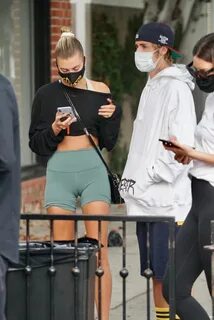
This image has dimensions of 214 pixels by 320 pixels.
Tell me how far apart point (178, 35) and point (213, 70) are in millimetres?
8448

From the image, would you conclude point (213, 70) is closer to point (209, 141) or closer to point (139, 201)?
point (209, 141)

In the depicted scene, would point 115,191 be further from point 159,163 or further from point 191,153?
point 191,153

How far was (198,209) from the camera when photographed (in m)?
5.93

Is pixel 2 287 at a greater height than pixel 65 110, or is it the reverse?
pixel 65 110

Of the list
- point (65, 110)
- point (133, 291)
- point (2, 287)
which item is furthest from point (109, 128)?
point (2, 287)

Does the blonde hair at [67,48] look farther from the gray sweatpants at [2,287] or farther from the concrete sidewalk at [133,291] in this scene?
the gray sweatpants at [2,287]

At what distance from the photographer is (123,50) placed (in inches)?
551

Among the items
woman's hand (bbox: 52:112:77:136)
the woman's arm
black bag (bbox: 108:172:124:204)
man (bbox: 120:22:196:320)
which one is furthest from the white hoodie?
the woman's arm

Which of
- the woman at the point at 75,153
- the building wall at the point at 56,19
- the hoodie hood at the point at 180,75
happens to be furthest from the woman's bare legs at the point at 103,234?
the building wall at the point at 56,19

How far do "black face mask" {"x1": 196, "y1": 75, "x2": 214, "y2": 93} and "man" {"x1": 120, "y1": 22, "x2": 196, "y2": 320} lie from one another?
1.44 ft

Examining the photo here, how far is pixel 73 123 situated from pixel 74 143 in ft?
0.41

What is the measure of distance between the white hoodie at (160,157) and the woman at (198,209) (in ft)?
1.64

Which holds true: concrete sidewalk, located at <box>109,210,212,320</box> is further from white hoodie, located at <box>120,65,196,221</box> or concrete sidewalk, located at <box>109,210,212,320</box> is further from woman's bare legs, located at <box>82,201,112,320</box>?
white hoodie, located at <box>120,65,196,221</box>

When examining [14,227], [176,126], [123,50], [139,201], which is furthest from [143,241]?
[123,50]
